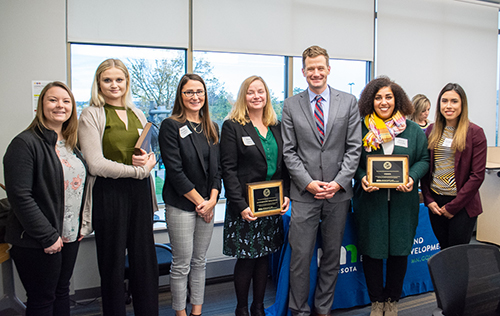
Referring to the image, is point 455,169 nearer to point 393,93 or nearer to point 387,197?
point 387,197

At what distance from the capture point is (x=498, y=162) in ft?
13.7

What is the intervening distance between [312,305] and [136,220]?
1.38m

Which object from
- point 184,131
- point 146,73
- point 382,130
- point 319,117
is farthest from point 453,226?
A: point 146,73

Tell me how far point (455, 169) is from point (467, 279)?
1.06m

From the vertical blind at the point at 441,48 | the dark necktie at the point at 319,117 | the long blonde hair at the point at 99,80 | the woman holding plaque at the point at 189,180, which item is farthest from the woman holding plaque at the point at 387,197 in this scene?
the vertical blind at the point at 441,48

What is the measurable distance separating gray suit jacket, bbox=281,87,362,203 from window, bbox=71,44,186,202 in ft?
5.73

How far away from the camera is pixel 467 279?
140 centimetres

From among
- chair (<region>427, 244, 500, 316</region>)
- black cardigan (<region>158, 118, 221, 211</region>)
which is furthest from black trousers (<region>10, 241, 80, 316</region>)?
chair (<region>427, 244, 500, 316</region>)

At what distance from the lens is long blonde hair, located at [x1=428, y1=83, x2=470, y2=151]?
224 centimetres

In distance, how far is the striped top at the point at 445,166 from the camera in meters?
2.29

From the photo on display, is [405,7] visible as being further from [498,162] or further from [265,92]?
[265,92]

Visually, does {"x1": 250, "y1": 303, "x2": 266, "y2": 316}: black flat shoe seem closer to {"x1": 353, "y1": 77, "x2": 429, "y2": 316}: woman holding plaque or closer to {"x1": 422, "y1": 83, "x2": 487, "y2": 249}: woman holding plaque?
{"x1": 353, "y1": 77, "x2": 429, "y2": 316}: woman holding plaque

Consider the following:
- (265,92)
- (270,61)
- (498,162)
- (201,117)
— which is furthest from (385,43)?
(201,117)

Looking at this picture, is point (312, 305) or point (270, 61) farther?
point (270, 61)
